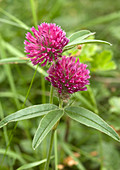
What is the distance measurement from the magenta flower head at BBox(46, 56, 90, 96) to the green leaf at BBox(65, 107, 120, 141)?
0.07 m

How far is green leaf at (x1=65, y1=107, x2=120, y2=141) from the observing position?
804mm

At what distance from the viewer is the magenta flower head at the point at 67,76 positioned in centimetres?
87

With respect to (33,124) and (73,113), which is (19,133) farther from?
(73,113)

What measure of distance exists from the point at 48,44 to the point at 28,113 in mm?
258

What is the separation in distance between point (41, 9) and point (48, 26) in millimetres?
1807

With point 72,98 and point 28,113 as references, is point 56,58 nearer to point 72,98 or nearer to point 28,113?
point 28,113

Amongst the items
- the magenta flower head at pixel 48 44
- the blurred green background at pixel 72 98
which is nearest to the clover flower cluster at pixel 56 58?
the magenta flower head at pixel 48 44

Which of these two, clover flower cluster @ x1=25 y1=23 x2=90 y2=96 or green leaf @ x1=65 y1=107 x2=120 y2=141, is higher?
clover flower cluster @ x1=25 y1=23 x2=90 y2=96

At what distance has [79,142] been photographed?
1.74 metres

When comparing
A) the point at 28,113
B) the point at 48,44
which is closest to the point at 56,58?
the point at 48,44

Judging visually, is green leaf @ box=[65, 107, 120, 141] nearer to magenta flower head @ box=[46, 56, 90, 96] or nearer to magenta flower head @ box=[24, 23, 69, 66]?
magenta flower head @ box=[46, 56, 90, 96]

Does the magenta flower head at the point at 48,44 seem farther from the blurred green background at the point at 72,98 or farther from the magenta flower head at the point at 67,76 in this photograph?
the blurred green background at the point at 72,98

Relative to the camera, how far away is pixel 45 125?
812 mm

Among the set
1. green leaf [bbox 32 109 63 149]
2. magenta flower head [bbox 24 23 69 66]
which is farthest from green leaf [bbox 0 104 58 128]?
magenta flower head [bbox 24 23 69 66]
